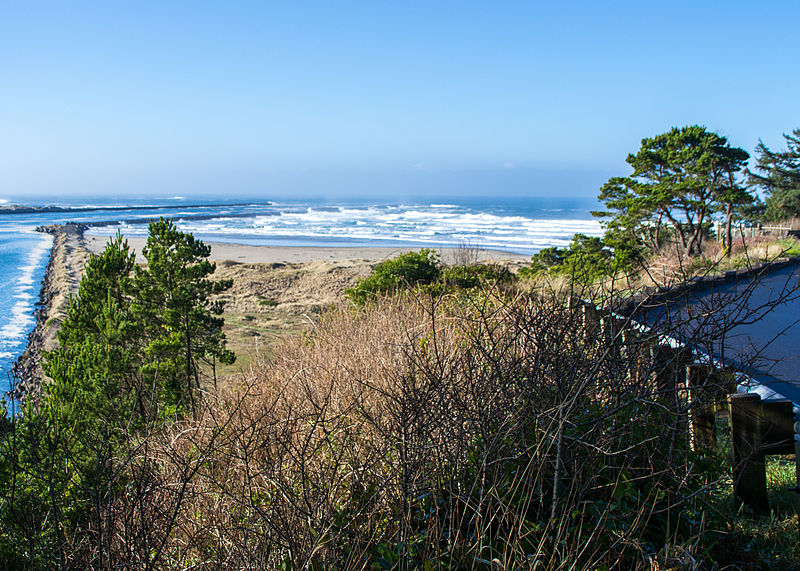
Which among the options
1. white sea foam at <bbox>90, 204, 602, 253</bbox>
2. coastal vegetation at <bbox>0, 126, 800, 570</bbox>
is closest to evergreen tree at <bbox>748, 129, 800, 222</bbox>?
white sea foam at <bbox>90, 204, 602, 253</bbox>

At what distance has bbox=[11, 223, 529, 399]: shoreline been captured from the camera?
64.3 ft

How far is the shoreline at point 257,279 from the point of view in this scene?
19594 millimetres

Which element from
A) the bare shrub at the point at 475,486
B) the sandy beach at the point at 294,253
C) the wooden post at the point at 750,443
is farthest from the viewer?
the sandy beach at the point at 294,253

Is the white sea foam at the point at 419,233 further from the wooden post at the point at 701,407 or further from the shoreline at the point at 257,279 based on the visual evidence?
the wooden post at the point at 701,407

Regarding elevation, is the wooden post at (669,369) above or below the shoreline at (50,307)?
above

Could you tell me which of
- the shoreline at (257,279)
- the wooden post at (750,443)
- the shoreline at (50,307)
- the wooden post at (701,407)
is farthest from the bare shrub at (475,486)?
the shoreline at (257,279)

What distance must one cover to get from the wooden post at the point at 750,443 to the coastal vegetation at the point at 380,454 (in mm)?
133

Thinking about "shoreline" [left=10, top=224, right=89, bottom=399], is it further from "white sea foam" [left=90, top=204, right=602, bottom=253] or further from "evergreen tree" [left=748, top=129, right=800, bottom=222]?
"evergreen tree" [left=748, top=129, right=800, bottom=222]

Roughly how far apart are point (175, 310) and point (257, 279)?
15430 mm

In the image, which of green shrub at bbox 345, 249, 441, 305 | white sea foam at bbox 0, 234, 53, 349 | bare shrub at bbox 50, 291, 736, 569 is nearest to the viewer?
bare shrub at bbox 50, 291, 736, 569

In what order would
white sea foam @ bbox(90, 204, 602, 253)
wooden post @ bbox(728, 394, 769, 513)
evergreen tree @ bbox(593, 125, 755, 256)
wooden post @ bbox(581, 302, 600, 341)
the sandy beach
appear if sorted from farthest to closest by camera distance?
white sea foam @ bbox(90, 204, 602, 253) → the sandy beach → evergreen tree @ bbox(593, 125, 755, 256) → wooden post @ bbox(581, 302, 600, 341) → wooden post @ bbox(728, 394, 769, 513)

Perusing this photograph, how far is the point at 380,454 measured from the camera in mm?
3645

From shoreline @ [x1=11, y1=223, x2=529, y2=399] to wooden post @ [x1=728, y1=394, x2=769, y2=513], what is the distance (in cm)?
1254

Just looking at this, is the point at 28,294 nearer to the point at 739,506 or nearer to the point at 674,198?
the point at 674,198
